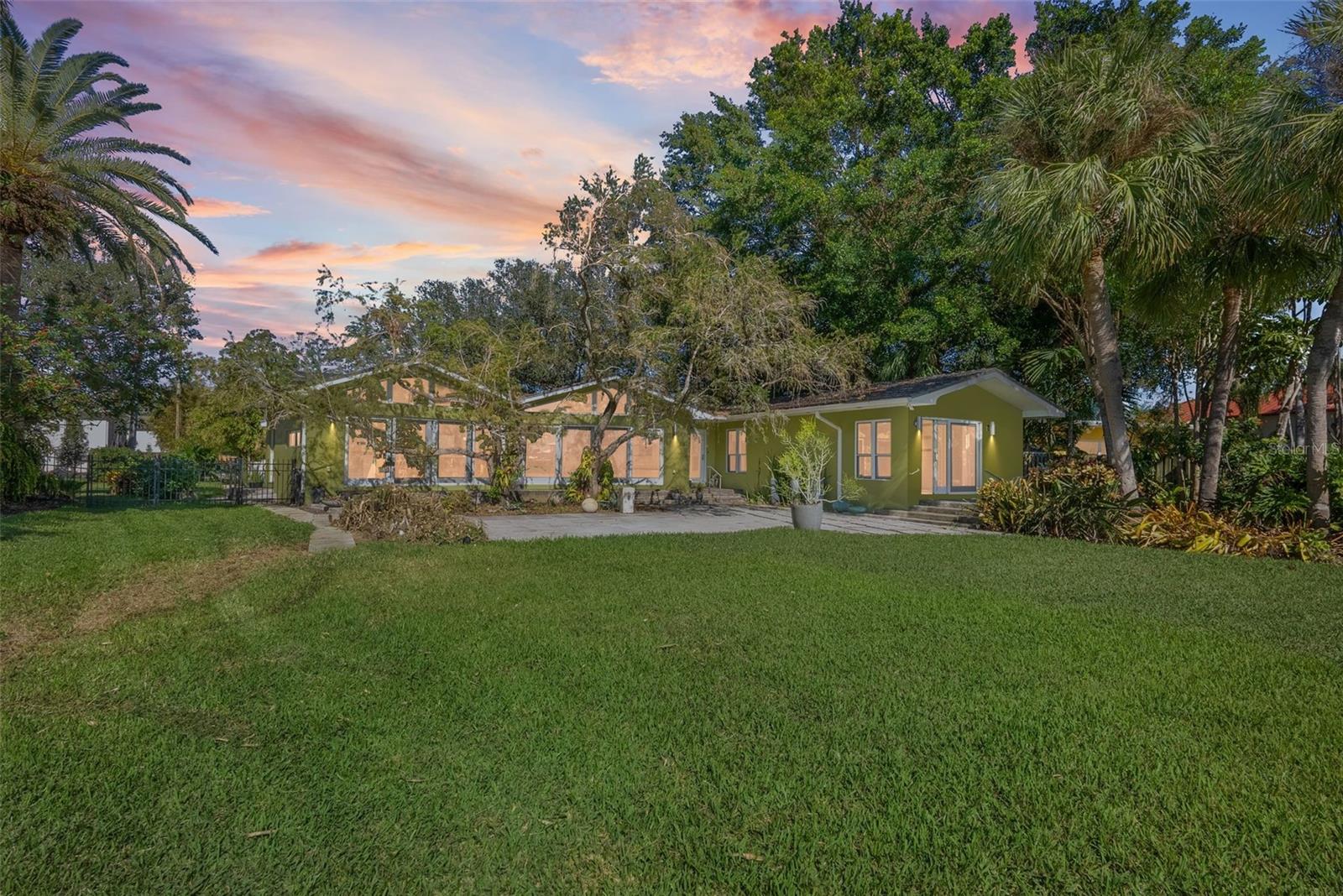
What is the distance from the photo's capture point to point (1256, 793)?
2857 millimetres

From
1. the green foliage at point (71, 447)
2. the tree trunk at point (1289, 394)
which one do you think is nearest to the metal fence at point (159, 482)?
the green foliage at point (71, 447)

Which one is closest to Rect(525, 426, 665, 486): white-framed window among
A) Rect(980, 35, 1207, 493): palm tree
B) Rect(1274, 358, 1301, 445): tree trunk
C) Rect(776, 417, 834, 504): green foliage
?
Rect(776, 417, 834, 504): green foliage

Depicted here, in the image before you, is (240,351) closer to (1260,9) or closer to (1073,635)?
(1073,635)

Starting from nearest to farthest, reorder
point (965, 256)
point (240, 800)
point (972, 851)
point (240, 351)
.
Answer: point (972, 851) → point (240, 800) → point (240, 351) → point (965, 256)

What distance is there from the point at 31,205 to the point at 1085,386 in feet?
75.6

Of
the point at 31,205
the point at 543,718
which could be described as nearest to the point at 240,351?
the point at 31,205

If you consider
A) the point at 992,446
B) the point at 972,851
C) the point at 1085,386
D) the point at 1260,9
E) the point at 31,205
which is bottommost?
the point at 972,851

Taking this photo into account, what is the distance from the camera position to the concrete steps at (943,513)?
45.7ft

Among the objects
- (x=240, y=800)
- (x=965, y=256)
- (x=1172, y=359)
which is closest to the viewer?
(x=240, y=800)

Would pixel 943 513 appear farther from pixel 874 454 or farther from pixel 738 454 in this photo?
pixel 738 454

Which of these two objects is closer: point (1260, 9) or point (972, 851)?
point (972, 851)

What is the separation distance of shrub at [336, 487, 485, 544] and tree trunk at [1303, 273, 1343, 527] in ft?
38.8

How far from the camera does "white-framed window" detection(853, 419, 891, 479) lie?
1598cm

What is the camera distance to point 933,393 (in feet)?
49.5
